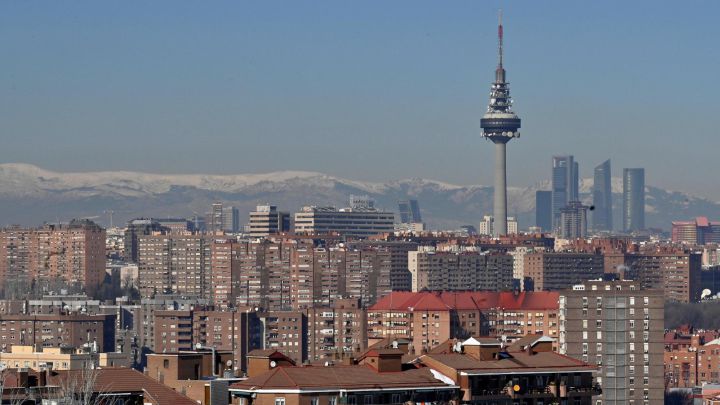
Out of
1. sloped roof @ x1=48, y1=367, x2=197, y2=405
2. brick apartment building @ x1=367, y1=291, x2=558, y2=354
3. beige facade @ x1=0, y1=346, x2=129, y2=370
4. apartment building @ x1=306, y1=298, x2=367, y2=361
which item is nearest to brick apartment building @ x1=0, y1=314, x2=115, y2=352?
apartment building @ x1=306, y1=298, x2=367, y2=361

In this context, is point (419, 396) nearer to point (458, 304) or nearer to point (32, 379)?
point (32, 379)

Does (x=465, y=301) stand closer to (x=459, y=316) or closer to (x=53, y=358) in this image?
(x=459, y=316)

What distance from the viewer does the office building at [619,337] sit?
280 ft

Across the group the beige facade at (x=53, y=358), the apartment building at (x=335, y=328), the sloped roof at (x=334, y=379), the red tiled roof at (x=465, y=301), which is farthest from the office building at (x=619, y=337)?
the apartment building at (x=335, y=328)

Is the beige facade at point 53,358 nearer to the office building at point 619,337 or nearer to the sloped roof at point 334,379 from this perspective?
the office building at point 619,337

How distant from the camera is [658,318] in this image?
8894 centimetres

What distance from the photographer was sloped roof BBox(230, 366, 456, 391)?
147 ft

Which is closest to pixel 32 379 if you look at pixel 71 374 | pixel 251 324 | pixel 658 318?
pixel 71 374

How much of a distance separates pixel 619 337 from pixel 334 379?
43.5 meters

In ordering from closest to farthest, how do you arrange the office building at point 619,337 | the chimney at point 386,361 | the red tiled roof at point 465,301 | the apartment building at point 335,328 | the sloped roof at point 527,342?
the chimney at point 386,361
the sloped roof at point 527,342
the office building at point 619,337
the red tiled roof at point 465,301
the apartment building at point 335,328

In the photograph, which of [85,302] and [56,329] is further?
[85,302]

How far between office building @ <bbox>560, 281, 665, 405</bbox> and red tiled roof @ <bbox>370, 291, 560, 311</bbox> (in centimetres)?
4537

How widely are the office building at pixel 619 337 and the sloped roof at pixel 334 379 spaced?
115 ft

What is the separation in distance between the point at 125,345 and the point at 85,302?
4236cm
